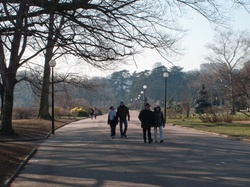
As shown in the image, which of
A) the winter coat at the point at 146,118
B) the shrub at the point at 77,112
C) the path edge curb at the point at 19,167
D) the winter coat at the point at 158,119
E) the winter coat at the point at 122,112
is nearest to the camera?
the path edge curb at the point at 19,167

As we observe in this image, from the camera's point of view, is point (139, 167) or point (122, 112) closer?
point (139, 167)

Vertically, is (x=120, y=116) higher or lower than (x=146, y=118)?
higher

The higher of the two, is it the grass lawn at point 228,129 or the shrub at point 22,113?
the shrub at point 22,113

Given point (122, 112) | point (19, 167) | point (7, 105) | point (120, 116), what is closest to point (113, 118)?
point (120, 116)

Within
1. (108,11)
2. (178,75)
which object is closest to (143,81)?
(178,75)

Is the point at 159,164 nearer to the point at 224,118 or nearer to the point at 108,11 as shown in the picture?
the point at 108,11

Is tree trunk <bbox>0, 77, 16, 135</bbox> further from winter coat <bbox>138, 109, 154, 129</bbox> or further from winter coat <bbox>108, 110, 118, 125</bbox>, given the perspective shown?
winter coat <bbox>138, 109, 154, 129</bbox>

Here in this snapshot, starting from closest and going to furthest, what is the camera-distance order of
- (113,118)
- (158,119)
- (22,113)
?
(158,119), (113,118), (22,113)

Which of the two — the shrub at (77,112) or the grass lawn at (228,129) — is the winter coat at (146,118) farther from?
the shrub at (77,112)

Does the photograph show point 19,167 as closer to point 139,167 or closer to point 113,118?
point 139,167

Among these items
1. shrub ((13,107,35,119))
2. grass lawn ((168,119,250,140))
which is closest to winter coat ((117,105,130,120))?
grass lawn ((168,119,250,140))

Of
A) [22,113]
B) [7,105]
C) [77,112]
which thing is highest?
[77,112]

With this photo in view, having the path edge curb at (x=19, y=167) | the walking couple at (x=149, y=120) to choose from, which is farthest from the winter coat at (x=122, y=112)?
the path edge curb at (x=19, y=167)

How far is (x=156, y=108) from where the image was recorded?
18984mm
